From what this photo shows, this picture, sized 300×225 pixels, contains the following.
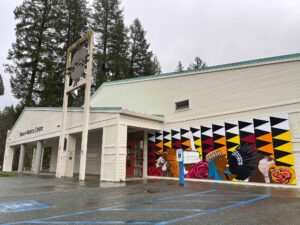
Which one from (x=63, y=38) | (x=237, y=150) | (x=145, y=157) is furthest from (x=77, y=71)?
(x=63, y=38)

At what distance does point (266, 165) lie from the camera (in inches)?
406

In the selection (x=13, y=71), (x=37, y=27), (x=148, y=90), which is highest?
(x=37, y=27)

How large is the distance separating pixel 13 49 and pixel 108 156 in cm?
2449

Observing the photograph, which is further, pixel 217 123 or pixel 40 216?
pixel 217 123

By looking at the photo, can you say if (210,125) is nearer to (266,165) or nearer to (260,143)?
(260,143)

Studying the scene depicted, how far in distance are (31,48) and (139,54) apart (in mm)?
13955

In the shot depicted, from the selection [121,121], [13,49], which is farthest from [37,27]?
[121,121]

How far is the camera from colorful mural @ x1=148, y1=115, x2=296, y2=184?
10.0 m

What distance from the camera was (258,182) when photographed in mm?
10469

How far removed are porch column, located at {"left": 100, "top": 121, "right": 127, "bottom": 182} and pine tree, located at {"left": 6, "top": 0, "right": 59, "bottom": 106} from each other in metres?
19.2

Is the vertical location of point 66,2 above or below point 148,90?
above

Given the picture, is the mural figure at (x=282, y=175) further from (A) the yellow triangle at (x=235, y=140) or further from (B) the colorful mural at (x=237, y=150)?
(A) the yellow triangle at (x=235, y=140)

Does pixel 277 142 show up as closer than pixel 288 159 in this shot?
No

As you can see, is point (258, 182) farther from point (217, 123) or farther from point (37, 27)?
point (37, 27)
